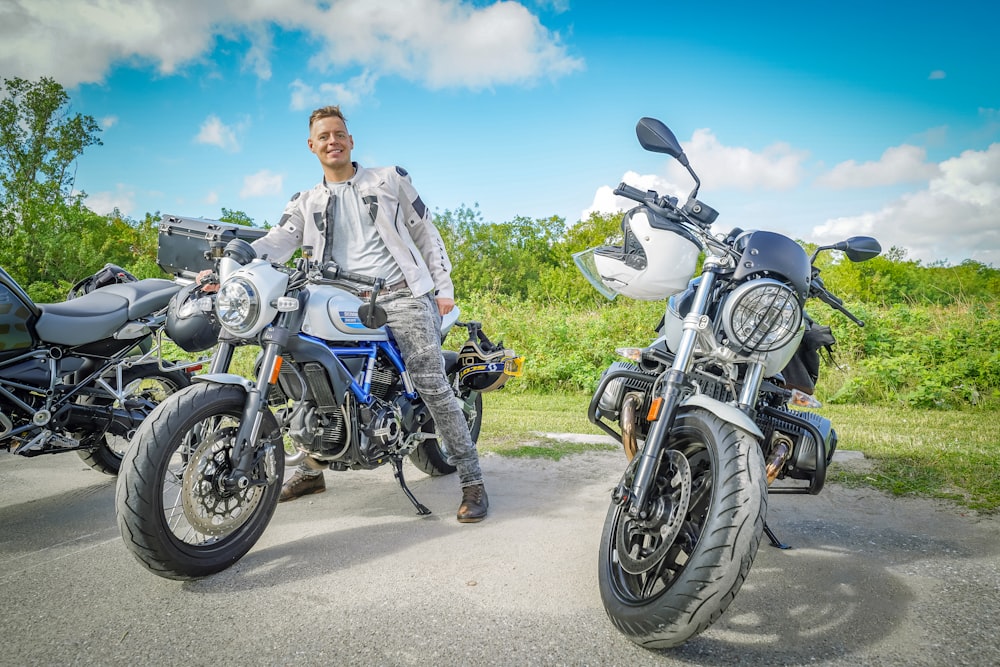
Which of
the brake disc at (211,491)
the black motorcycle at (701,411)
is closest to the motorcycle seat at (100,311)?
the brake disc at (211,491)

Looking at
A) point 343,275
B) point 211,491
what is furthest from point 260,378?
point 343,275

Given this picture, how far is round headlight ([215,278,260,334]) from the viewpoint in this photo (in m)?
2.95

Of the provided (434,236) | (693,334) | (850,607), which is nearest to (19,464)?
(434,236)

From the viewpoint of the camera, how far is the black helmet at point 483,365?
4387 mm

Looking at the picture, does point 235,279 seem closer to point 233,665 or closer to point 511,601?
point 233,665

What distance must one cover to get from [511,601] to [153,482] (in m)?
1.48

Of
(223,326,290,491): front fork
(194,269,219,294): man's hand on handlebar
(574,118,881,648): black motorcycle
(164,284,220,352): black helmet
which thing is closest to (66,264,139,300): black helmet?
(164,284,220,352): black helmet

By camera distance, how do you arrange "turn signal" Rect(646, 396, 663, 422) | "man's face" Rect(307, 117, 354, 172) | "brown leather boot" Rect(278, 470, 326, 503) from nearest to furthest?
"turn signal" Rect(646, 396, 663, 422), "man's face" Rect(307, 117, 354, 172), "brown leather boot" Rect(278, 470, 326, 503)

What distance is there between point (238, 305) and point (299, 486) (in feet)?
4.99

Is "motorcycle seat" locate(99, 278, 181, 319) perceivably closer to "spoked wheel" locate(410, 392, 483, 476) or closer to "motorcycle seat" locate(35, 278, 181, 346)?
"motorcycle seat" locate(35, 278, 181, 346)

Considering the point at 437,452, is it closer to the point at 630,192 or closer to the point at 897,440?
the point at 630,192

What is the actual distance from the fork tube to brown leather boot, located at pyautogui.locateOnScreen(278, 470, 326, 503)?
7.78ft

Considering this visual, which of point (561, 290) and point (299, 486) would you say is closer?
point (299, 486)

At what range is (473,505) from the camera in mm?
3631
